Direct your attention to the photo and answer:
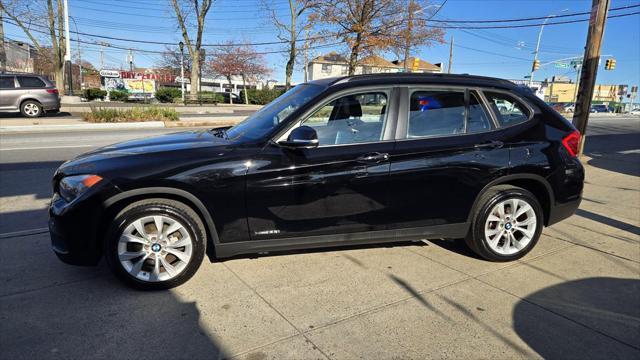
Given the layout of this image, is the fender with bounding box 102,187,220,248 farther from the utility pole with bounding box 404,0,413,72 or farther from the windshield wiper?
the utility pole with bounding box 404,0,413,72

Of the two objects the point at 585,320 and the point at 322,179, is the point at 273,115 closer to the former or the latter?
the point at 322,179

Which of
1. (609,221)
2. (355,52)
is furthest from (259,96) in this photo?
(609,221)

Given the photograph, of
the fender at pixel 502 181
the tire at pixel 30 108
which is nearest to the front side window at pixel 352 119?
the fender at pixel 502 181

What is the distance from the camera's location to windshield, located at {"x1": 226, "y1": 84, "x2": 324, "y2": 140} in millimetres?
3582

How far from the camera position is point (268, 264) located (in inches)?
149

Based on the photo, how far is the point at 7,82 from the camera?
17203 millimetres

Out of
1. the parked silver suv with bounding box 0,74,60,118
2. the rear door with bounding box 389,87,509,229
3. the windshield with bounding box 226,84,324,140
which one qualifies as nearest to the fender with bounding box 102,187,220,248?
the windshield with bounding box 226,84,324,140

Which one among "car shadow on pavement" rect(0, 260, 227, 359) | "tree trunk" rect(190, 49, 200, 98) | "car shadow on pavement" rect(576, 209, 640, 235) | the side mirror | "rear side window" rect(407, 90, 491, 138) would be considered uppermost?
"tree trunk" rect(190, 49, 200, 98)

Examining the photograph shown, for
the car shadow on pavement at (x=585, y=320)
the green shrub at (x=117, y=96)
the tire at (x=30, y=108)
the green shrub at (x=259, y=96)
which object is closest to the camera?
the car shadow on pavement at (x=585, y=320)

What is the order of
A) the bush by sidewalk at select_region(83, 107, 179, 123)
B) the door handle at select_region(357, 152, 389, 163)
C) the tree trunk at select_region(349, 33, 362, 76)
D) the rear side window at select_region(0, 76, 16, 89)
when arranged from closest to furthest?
the door handle at select_region(357, 152, 389, 163) → the rear side window at select_region(0, 76, 16, 89) → the bush by sidewalk at select_region(83, 107, 179, 123) → the tree trunk at select_region(349, 33, 362, 76)

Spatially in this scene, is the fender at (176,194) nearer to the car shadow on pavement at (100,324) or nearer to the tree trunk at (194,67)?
the car shadow on pavement at (100,324)

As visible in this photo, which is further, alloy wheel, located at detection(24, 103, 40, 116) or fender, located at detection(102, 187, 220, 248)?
alloy wheel, located at detection(24, 103, 40, 116)

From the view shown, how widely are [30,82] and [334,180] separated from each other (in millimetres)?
19320

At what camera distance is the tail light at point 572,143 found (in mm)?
4125
